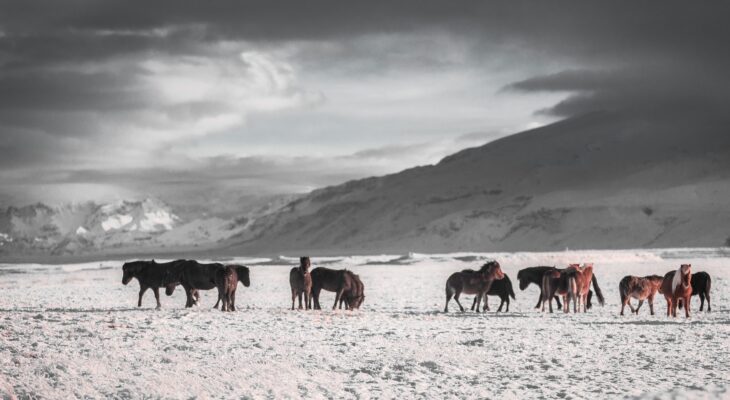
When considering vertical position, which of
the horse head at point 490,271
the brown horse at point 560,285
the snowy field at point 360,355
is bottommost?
the snowy field at point 360,355

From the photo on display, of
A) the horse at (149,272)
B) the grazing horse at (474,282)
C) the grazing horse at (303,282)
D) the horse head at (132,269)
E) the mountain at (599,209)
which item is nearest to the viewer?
the grazing horse at (303,282)

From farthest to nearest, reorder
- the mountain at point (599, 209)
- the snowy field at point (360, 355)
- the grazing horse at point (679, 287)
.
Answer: the mountain at point (599, 209), the grazing horse at point (679, 287), the snowy field at point (360, 355)

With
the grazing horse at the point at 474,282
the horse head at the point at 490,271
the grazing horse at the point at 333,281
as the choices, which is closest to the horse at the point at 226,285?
the grazing horse at the point at 333,281

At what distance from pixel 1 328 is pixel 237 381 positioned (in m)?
6.82

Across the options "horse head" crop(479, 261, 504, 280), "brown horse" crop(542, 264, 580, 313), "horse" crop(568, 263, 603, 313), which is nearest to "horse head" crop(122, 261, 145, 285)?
"horse head" crop(479, 261, 504, 280)

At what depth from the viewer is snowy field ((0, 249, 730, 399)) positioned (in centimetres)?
1163

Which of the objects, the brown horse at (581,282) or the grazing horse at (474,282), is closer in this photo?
the brown horse at (581,282)

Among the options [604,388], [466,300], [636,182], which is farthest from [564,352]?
[636,182]

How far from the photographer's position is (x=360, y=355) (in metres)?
14.2

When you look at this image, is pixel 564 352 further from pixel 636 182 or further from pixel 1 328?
pixel 636 182

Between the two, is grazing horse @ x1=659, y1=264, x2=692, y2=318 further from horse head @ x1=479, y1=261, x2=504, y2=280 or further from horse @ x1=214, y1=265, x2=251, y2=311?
horse @ x1=214, y1=265, x2=251, y2=311

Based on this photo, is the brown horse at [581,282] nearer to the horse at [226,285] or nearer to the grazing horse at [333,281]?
the grazing horse at [333,281]

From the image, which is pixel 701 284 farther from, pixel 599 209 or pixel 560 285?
pixel 599 209

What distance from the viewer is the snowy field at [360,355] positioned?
1163 cm
